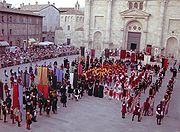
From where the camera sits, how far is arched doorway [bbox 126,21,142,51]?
4138cm

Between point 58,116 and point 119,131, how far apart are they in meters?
4.02

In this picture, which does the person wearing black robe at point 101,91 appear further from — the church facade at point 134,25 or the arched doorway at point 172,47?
the arched doorway at point 172,47

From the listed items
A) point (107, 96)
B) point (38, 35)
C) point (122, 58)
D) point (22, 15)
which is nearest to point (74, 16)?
point (38, 35)

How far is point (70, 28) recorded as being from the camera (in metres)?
56.1

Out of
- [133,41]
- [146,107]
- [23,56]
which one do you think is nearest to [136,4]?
[133,41]

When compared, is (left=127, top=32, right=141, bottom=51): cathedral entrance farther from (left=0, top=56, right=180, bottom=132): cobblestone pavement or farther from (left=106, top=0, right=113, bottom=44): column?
(left=0, top=56, right=180, bottom=132): cobblestone pavement

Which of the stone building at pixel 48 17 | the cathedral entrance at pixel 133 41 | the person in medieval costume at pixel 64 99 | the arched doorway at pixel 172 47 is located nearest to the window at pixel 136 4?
the cathedral entrance at pixel 133 41

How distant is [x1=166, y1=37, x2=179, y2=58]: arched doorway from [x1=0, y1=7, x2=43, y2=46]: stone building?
24.2 m

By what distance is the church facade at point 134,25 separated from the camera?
38.2m

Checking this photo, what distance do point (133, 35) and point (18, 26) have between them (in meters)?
19.6

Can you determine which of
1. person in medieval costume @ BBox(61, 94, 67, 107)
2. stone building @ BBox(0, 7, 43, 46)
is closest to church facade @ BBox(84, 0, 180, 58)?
stone building @ BBox(0, 7, 43, 46)

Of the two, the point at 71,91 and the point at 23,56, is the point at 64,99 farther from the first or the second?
the point at 23,56

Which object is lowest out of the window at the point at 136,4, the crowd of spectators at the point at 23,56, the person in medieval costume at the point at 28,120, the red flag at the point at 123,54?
the person in medieval costume at the point at 28,120

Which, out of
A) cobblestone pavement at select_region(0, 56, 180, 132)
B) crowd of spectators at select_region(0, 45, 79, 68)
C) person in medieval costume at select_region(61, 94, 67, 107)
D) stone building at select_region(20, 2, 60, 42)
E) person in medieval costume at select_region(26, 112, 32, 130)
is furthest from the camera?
stone building at select_region(20, 2, 60, 42)
